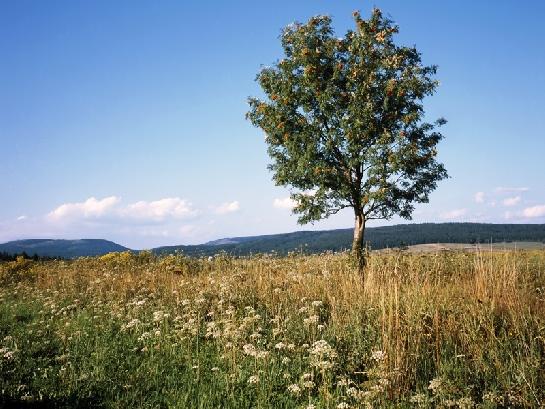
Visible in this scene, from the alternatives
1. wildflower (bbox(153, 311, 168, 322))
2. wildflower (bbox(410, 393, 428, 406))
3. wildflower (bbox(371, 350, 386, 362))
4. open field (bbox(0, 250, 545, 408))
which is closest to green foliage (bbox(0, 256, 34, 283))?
open field (bbox(0, 250, 545, 408))

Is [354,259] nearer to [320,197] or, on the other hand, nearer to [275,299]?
[275,299]

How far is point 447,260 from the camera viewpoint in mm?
14938

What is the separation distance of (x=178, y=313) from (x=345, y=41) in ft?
60.7

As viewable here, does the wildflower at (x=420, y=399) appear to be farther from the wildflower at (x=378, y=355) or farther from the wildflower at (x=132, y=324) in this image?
the wildflower at (x=132, y=324)

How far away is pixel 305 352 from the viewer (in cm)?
694

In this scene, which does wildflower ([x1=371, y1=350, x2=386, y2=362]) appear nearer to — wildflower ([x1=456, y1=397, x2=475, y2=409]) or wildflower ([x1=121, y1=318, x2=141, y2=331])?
wildflower ([x1=456, y1=397, x2=475, y2=409])

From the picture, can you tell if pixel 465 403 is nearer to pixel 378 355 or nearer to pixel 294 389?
pixel 378 355

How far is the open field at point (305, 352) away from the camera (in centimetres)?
544

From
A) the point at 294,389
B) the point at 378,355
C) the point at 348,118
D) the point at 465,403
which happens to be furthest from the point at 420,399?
the point at 348,118

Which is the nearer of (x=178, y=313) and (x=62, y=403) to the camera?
(x=62, y=403)

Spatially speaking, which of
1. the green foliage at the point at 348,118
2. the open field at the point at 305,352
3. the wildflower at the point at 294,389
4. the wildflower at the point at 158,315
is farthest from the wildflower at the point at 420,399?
the green foliage at the point at 348,118

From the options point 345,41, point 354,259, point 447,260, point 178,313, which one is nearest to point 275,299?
point 178,313

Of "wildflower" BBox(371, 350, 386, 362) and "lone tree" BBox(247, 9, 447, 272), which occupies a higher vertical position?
"lone tree" BBox(247, 9, 447, 272)

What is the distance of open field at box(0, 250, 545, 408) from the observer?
5438mm
